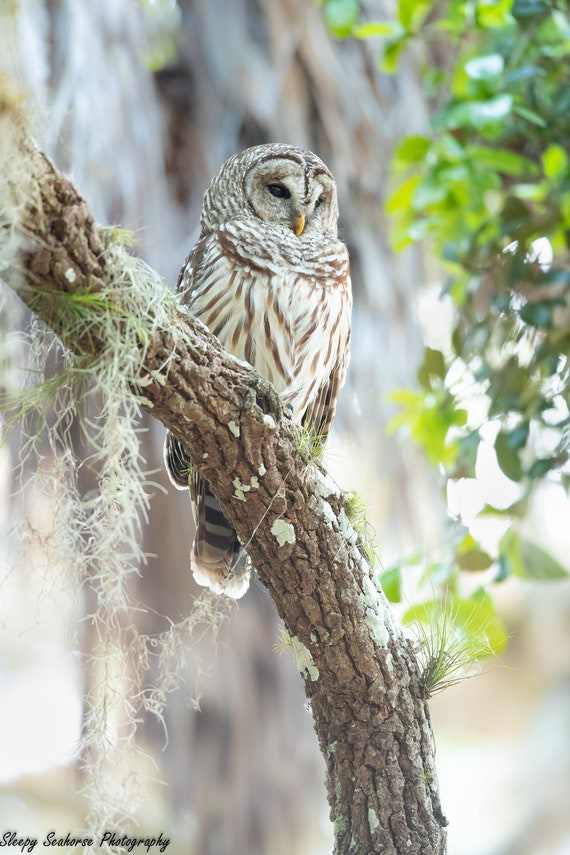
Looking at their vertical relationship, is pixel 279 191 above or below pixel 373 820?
above

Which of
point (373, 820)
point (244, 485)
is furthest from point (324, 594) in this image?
point (373, 820)

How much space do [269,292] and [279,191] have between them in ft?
0.97

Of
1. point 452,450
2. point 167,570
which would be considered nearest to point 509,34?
point 452,450

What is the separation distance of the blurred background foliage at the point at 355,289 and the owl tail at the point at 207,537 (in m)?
0.28

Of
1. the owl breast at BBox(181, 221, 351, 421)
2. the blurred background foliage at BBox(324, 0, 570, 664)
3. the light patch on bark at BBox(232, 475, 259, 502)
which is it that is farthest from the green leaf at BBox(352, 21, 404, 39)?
the light patch on bark at BBox(232, 475, 259, 502)

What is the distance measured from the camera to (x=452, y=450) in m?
2.71

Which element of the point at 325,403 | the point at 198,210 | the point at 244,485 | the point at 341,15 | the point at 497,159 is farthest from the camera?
the point at 198,210

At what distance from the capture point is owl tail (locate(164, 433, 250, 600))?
2.37 meters

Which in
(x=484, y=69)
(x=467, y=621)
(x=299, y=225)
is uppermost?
(x=484, y=69)

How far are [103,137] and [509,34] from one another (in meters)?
1.46

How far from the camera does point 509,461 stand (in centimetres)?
234

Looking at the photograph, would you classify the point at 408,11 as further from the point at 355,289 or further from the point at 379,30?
the point at 355,289

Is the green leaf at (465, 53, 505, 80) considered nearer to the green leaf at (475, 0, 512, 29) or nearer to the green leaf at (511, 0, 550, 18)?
the green leaf at (511, 0, 550, 18)

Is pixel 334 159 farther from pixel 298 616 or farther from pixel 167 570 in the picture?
pixel 298 616
